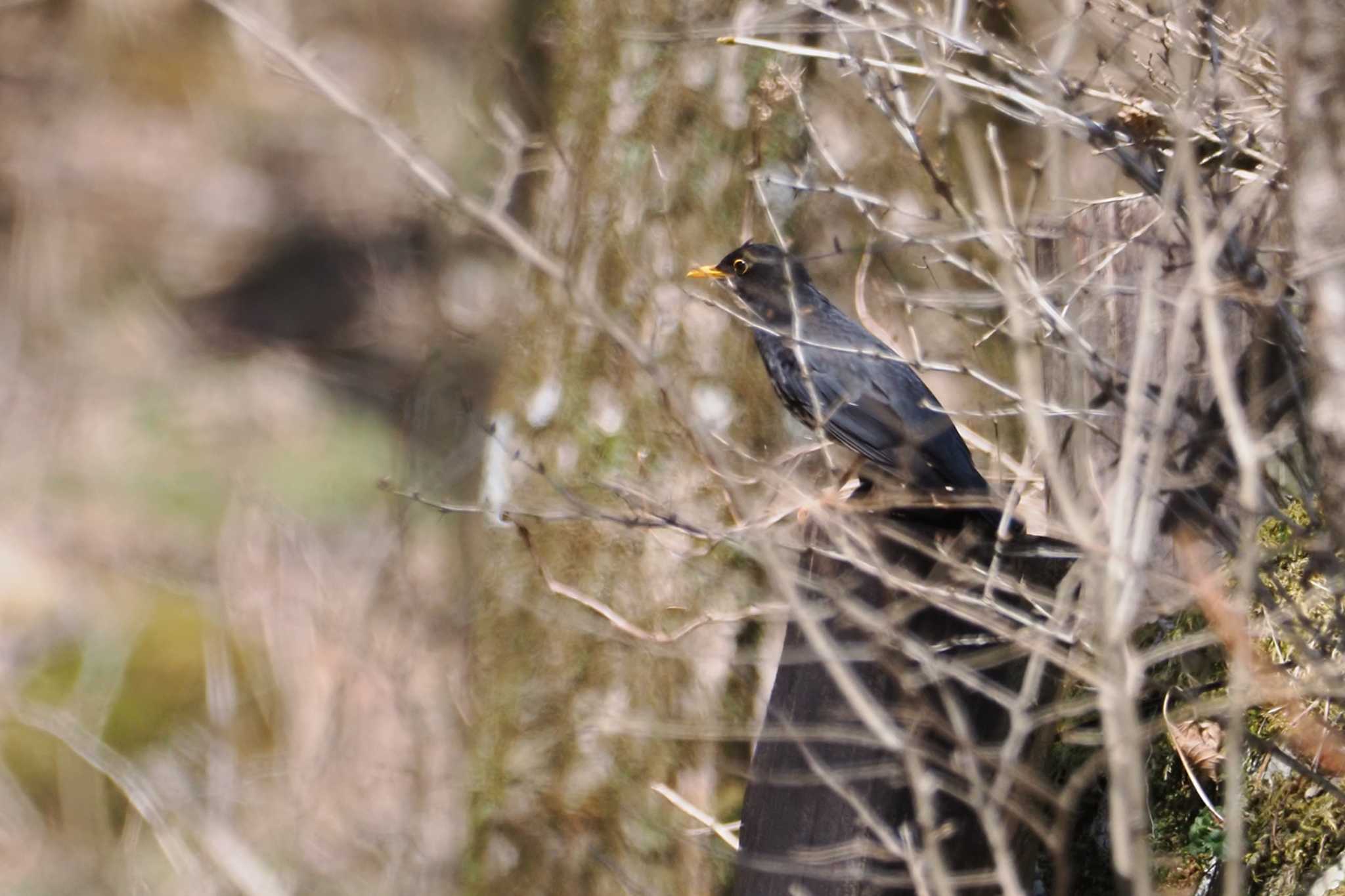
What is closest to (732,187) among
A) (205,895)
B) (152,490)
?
(205,895)

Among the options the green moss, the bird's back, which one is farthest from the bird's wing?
the green moss

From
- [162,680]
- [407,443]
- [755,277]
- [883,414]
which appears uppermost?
[755,277]

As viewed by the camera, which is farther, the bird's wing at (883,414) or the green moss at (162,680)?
the green moss at (162,680)

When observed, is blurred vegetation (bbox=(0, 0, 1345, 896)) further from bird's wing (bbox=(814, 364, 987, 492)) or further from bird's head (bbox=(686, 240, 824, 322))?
bird's wing (bbox=(814, 364, 987, 492))

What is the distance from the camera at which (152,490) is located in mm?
7984

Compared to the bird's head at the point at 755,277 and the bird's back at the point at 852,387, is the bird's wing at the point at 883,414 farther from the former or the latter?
the bird's head at the point at 755,277

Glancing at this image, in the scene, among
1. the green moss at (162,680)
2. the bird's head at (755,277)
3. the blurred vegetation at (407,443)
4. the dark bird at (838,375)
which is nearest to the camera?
the dark bird at (838,375)

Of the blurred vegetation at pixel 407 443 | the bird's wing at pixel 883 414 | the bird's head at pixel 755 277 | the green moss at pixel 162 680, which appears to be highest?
the bird's head at pixel 755 277

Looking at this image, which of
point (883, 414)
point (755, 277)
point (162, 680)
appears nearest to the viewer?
point (883, 414)

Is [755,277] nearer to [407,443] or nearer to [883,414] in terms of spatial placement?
[883,414]

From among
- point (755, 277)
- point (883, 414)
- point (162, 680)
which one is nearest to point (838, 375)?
point (883, 414)

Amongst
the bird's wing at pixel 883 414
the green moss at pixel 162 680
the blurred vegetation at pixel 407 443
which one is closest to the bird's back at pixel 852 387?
the bird's wing at pixel 883 414

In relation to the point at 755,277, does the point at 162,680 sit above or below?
below

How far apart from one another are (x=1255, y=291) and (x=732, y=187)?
2269mm
